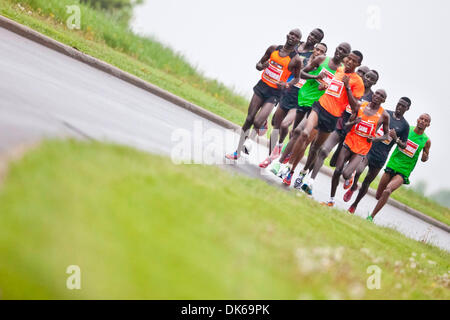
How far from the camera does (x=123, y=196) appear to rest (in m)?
5.06

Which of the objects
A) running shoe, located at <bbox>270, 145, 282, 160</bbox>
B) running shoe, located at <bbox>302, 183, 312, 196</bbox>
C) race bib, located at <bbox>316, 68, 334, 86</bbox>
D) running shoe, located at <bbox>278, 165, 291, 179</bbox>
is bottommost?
running shoe, located at <bbox>302, 183, 312, 196</bbox>

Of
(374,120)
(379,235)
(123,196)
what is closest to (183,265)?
(123,196)

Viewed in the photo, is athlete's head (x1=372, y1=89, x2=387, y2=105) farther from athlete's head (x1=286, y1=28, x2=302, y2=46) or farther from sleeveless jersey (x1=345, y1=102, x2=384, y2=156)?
athlete's head (x1=286, y1=28, x2=302, y2=46)

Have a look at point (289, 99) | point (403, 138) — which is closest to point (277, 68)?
point (289, 99)

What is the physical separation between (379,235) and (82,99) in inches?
193

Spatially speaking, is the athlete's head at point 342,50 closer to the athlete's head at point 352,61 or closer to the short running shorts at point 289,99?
the athlete's head at point 352,61

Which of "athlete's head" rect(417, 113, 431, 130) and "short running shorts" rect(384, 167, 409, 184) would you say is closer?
"athlete's head" rect(417, 113, 431, 130)

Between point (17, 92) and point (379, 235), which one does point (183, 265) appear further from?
point (379, 235)

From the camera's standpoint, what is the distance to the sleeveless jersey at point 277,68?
11.7m

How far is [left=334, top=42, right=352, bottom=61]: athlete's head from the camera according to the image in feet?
36.8

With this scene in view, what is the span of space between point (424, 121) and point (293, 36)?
11.8 feet
